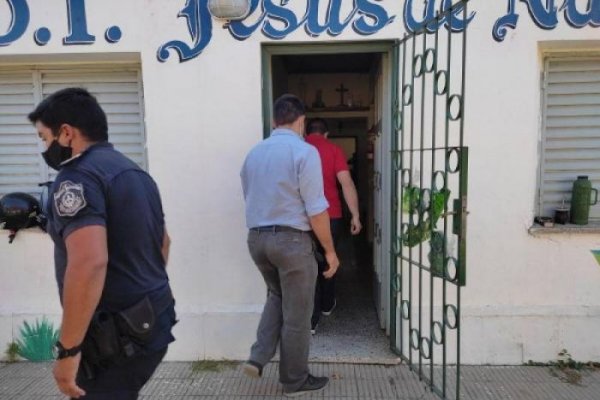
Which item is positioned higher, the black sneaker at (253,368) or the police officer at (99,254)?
the police officer at (99,254)

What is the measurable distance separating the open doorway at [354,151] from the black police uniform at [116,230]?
6.16 feet

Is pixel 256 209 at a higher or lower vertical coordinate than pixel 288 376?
higher

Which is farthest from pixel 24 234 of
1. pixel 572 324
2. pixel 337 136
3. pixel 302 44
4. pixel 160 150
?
pixel 337 136

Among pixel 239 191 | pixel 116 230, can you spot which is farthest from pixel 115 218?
pixel 239 191

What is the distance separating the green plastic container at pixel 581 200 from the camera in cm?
343

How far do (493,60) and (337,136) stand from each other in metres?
4.25

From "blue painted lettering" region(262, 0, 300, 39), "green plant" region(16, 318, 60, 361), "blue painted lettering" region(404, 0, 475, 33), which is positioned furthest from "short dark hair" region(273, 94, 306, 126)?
"green plant" region(16, 318, 60, 361)

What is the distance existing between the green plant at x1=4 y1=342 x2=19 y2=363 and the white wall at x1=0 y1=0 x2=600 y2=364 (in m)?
0.61

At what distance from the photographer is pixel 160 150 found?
347 centimetres

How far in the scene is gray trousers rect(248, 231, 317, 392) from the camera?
2.83m

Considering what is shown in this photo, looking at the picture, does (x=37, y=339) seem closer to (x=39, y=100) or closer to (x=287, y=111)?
(x=39, y=100)

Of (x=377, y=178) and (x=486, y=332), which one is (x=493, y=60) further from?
(x=486, y=332)

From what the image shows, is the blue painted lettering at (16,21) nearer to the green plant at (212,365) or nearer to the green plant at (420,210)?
the green plant at (212,365)

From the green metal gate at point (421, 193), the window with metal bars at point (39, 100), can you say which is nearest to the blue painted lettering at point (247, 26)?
the window with metal bars at point (39, 100)
